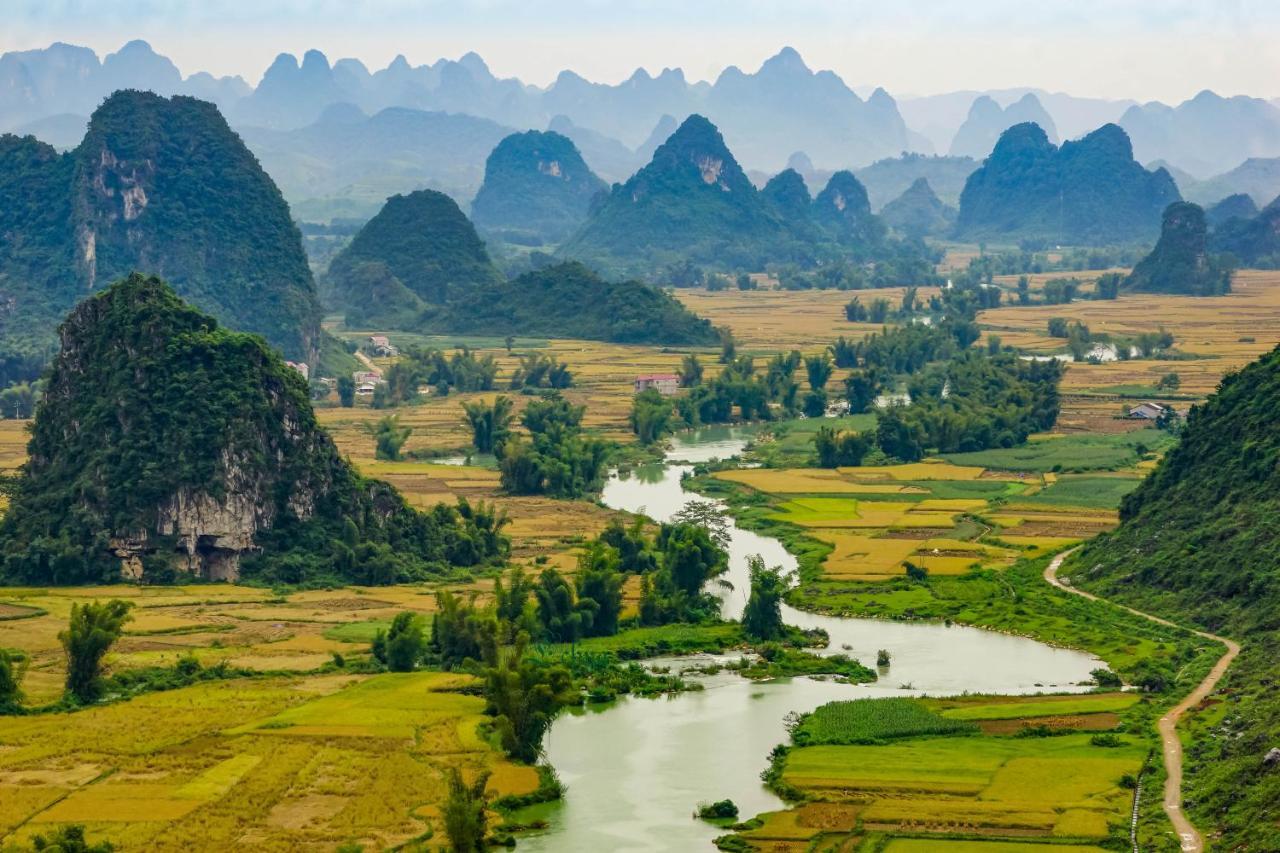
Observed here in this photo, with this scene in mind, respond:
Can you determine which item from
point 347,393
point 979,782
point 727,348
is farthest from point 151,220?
point 979,782

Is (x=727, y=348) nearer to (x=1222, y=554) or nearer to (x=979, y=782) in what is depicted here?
(x=1222, y=554)

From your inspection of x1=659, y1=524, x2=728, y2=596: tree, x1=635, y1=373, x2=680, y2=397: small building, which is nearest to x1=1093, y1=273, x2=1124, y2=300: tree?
x1=635, y1=373, x2=680, y2=397: small building

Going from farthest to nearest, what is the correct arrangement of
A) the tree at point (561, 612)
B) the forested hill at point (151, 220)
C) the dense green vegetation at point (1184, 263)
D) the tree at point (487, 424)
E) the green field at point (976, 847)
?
the dense green vegetation at point (1184, 263)
the forested hill at point (151, 220)
the tree at point (487, 424)
the tree at point (561, 612)
the green field at point (976, 847)

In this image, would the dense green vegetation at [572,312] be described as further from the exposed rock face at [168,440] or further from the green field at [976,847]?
the green field at [976,847]

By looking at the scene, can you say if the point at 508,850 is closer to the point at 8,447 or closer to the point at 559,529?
the point at 559,529

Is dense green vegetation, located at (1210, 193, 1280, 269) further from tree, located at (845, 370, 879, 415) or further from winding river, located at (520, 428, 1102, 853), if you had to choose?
winding river, located at (520, 428, 1102, 853)

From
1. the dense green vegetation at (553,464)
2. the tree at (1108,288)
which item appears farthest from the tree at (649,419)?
the tree at (1108,288)

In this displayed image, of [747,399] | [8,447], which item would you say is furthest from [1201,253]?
[8,447]
